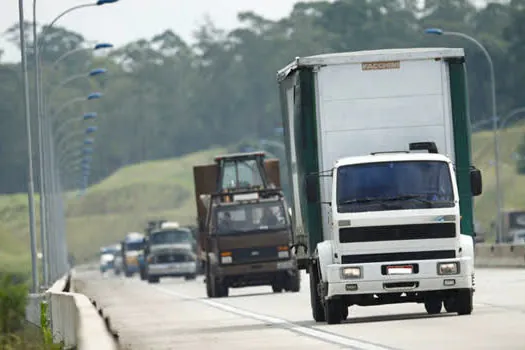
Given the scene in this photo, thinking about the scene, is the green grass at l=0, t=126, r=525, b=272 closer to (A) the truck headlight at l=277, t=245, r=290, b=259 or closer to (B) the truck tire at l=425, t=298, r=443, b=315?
(A) the truck headlight at l=277, t=245, r=290, b=259

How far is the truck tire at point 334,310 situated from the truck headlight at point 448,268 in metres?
1.51

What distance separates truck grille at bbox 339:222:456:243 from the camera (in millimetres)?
25578

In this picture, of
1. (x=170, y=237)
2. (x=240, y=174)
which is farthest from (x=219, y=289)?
(x=170, y=237)

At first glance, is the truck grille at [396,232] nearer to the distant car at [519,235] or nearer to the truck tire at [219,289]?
the truck tire at [219,289]

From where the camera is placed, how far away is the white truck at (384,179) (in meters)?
25.6

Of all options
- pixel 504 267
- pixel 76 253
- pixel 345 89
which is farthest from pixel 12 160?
pixel 345 89

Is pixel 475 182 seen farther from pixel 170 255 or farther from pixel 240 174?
pixel 170 255

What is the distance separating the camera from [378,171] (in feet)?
84.3

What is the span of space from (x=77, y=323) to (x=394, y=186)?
653 centimetres

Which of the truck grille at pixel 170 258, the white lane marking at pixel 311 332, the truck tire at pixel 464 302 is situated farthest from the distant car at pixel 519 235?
the truck tire at pixel 464 302

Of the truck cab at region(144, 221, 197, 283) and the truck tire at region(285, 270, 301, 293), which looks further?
the truck cab at region(144, 221, 197, 283)

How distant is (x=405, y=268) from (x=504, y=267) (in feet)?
91.4

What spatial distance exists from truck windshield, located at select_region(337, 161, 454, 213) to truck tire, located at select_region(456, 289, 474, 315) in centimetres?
131

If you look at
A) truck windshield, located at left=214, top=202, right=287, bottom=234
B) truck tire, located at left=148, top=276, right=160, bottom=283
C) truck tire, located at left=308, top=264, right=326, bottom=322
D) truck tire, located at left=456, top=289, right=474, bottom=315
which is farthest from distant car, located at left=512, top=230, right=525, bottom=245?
truck tire, located at left=456, top=289, right=474, bottom=315
